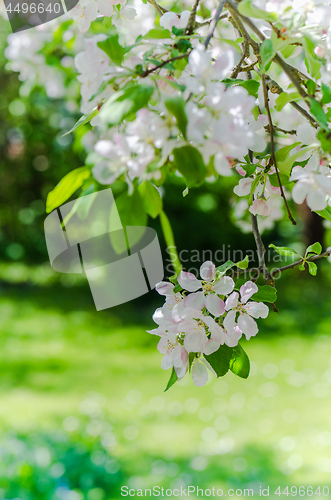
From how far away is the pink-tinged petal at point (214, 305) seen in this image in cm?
70


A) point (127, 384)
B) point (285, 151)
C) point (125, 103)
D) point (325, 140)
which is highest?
point (125, 103)

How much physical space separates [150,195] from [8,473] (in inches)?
83.0

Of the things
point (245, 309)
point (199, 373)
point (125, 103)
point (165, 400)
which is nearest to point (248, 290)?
point (245, 309)

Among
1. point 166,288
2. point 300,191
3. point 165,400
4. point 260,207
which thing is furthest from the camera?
point 165,400

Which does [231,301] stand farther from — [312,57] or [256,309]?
[312,57]

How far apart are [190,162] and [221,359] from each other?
1.23 ft

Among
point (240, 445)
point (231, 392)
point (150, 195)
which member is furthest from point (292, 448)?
point (150, 195)

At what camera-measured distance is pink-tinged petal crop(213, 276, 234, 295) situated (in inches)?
28.8

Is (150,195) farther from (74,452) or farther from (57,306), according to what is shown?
(57,306)

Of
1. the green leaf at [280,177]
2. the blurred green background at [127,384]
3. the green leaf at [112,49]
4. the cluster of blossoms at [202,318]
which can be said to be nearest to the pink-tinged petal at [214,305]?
the cluster of blossoms at [202,318]

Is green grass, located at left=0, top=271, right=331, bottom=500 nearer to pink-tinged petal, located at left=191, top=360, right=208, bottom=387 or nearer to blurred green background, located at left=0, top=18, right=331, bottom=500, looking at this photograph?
blurred green background, located at left=0, top=18, right=331, bottom=500

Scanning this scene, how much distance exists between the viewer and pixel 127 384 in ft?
12.3

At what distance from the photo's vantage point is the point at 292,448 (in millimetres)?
2779

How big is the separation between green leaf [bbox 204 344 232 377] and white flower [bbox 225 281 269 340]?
0.13 feet
